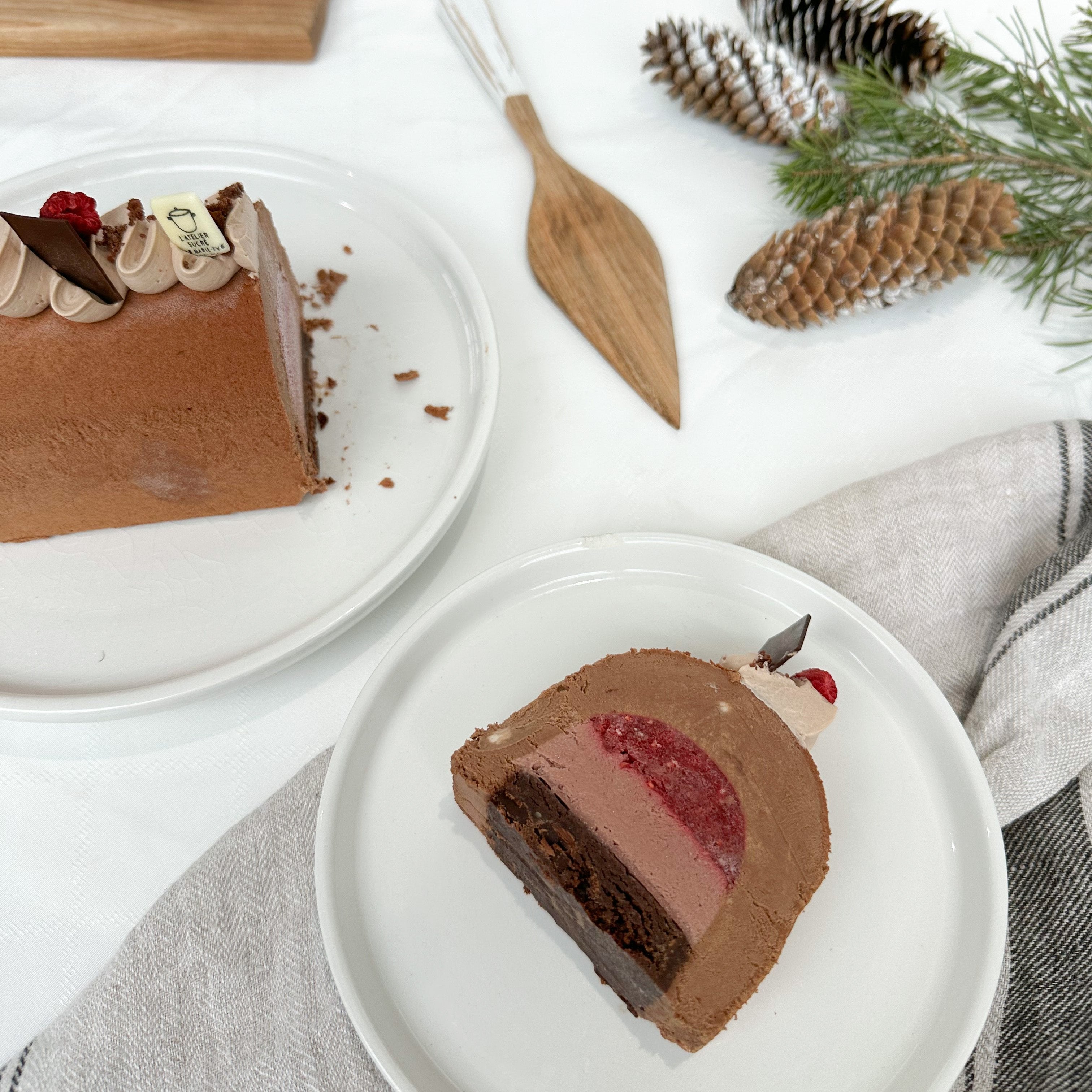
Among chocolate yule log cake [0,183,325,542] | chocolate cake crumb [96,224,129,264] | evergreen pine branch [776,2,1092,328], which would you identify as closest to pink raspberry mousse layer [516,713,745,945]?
chocolate yule log cake [0,183,325,542]

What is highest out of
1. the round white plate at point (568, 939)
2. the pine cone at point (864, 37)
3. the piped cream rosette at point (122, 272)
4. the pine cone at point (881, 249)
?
the pine cone at point (864, 37)

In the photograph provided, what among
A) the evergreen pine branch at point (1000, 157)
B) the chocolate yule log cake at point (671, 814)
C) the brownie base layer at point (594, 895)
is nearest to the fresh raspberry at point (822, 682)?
the chocolate yule log cake at point (671, 814)

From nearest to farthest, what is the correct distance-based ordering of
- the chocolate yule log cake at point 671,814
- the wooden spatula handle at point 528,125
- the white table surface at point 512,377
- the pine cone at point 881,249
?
the chocolate yule log cake at point 671,814 → the white table surface at point 512,377 → the pine cone at point 881,249 → the wooden spatula handle at point 528,125

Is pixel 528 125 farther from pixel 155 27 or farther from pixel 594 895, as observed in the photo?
pixel 594 895

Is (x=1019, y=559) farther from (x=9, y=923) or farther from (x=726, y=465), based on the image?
(x=9, y=923)

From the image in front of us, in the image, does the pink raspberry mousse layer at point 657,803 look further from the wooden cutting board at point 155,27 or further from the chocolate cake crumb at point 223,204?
the wooden cutting board at point 155,27

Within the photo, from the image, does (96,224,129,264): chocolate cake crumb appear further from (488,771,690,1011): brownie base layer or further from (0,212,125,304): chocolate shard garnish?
(488,771,690,1011): brownie base layer

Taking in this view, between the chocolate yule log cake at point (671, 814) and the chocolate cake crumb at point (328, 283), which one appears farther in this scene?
the chocolate cake crumb at point (328, 283)

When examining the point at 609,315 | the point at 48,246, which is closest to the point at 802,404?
the point at 609,315
